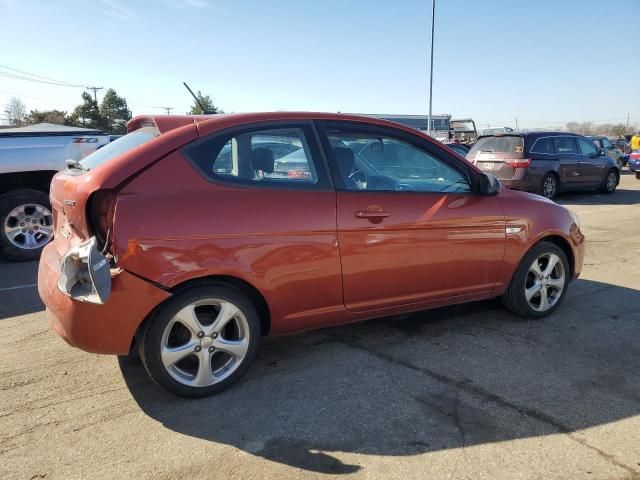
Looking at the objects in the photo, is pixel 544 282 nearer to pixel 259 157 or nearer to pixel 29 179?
pixel 259 157

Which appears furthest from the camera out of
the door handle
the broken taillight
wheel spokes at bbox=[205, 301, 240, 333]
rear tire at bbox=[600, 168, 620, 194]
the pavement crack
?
rear tire at bbox=[600, 168, 620, 194]

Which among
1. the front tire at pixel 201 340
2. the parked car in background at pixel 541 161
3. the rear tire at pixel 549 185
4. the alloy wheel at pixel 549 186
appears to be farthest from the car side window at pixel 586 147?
the front tire at pixel 201 340

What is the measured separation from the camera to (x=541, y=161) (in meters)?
12.9

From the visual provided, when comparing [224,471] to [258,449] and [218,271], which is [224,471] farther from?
[218,271]

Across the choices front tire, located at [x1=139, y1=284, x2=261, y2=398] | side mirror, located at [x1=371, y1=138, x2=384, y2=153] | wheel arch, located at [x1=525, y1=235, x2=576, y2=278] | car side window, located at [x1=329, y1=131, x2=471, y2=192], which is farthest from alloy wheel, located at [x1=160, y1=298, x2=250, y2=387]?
wheel arch, located at [x1=525, y1=235, x2=576, y2=278]

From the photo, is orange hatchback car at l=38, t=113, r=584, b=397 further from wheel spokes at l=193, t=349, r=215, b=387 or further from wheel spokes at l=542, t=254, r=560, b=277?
wheel spokes at l=542, t=254, r=560, b=277

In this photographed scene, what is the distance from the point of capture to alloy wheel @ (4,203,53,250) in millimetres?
6809

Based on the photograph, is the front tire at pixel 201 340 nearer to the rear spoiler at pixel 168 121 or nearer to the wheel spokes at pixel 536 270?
the rear spoiler at pixel 168 121

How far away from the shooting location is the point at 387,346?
12.8 ft

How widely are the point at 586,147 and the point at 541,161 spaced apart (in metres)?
2.57

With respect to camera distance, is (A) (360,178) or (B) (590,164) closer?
(A) (360,178)

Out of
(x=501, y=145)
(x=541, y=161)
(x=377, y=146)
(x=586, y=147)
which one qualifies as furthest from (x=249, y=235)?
(x=586, y=147)

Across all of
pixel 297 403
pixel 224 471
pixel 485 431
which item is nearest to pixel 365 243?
pixel 297 403

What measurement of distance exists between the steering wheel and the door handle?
7.3 inches
